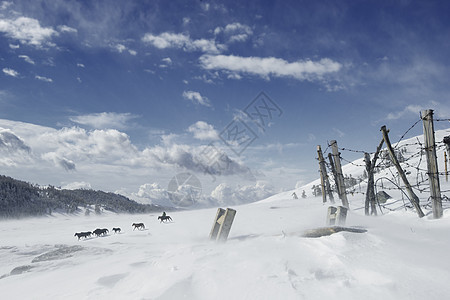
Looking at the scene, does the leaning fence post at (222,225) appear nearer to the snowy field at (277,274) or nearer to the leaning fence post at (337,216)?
the snowy field at (277,274)

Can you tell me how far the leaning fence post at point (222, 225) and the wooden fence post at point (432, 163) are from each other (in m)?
6.57

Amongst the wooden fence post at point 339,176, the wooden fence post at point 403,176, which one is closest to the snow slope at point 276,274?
the wooden fence post at point 403,176

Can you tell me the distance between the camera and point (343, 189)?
1368cm

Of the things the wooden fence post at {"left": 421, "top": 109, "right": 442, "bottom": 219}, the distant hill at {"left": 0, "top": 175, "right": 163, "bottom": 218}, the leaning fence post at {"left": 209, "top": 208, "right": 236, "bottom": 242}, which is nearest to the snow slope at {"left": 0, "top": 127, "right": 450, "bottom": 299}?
the leaning fence post at {"left": 209, "top": 208, "right": 236, "bottom": 242}

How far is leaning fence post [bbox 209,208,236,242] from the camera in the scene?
791 centimetres

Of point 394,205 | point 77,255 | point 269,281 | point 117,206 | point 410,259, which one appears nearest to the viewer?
point 269,281

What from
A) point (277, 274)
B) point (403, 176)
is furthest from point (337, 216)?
point (277, 274)

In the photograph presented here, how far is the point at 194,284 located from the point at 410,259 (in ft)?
10.8

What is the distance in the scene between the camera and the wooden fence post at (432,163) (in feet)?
28.6

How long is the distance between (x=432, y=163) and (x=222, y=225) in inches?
282

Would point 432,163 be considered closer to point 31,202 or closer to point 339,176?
point 339,176

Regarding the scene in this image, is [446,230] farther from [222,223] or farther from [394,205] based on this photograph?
[394,205]

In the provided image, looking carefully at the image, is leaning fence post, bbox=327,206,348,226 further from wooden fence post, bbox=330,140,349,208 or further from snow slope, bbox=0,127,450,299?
wooden fence post, bbox=330,140,349,208

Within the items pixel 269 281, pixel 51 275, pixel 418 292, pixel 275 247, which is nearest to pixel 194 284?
pixel 269 281
